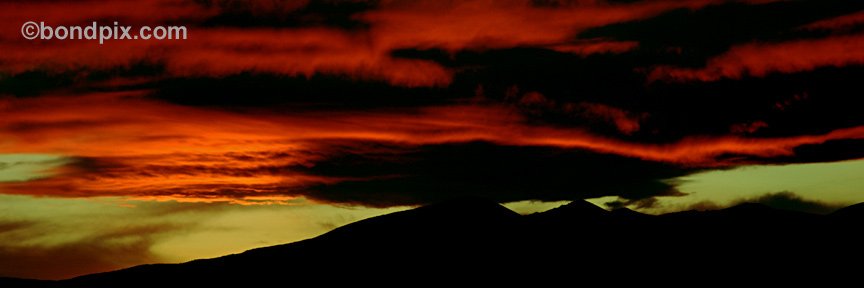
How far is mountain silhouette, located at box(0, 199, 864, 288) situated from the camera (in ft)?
546

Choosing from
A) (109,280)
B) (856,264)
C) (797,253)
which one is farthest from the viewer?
(109,280)

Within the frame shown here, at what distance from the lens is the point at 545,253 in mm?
181250

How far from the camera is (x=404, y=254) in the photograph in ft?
614

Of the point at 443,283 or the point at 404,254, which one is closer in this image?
the point at 443,283

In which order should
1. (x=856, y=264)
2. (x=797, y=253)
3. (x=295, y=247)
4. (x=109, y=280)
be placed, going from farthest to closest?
(x=295, y=247) → (x=109, y=280) → (x=797, y=253) → (x=856, y=264)

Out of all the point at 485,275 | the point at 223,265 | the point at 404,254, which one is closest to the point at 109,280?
the point at 223,265

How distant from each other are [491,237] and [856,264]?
223ft

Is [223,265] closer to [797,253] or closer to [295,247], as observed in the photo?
[295,247]

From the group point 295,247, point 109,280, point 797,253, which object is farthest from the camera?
point 295,247

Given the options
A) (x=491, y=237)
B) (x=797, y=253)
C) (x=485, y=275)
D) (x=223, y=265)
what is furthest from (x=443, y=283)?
(x=797, y=253)

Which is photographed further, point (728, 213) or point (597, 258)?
point (728, 213)

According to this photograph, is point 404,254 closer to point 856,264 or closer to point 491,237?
point 491,237

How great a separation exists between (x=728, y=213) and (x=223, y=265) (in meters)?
97.2

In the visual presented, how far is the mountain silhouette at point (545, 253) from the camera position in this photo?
166 m
